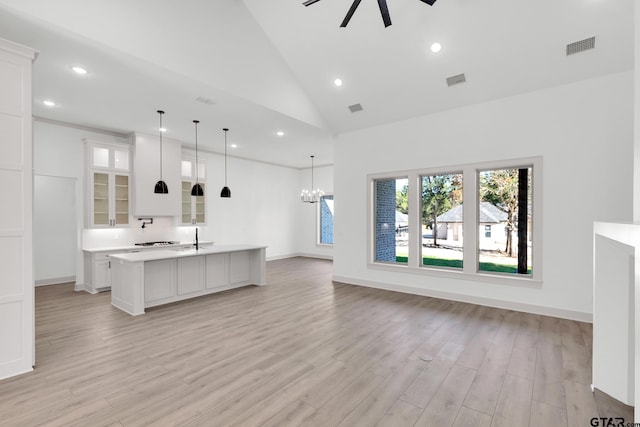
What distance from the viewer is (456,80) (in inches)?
189

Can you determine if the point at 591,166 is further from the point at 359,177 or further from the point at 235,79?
the point at 235,79

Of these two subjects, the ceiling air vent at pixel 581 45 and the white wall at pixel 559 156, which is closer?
the ceiling air vent at pixel 581 45

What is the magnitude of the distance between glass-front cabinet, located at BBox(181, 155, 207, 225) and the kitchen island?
2379 mm

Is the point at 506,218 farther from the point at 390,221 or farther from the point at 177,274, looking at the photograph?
the point at 177,274

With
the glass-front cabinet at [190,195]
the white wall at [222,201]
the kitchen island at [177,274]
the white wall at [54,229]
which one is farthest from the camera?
the glass-front cabinet at [190,195]

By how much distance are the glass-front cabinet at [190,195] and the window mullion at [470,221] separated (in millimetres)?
6362

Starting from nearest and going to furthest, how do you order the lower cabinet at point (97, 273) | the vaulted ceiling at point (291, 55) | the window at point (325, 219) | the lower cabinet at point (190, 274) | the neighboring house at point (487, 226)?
the vaulted ceiling at point (291, 55)
the neighboring house at point (487, 226)
the lower cabinet at point (190, 274)
the lower cabinet at point (97, 273)
the window at point (325, 219)

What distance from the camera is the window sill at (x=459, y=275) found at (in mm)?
4719

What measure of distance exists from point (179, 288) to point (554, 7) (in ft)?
21.9

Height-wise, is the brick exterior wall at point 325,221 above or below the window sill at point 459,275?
above

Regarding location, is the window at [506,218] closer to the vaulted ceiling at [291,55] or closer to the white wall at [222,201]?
the vaulted ceiling at [291,55]

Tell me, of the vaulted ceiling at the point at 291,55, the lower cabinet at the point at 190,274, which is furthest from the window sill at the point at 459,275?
the lower cabinet at the point at 190,274

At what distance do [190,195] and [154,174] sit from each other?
3.58 ft

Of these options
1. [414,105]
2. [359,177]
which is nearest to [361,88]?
[414,105]
